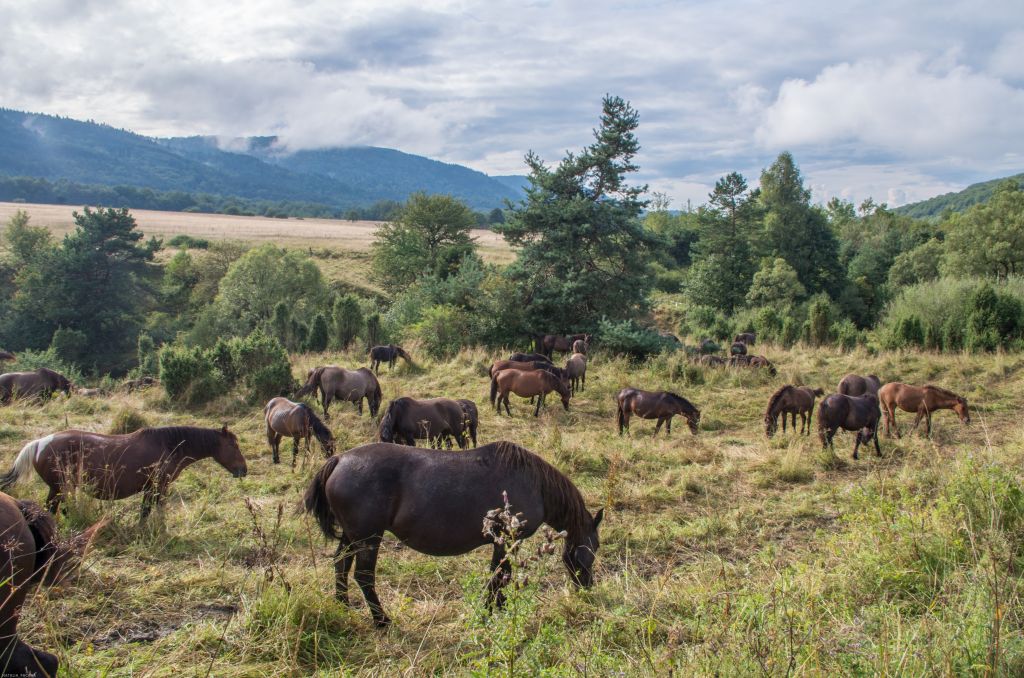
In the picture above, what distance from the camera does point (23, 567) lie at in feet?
10.4

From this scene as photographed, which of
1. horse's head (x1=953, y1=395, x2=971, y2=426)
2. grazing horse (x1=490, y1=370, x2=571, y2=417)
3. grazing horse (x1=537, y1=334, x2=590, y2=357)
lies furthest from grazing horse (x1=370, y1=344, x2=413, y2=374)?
horse's head (x1=953, y1=395, x2=971, y2=426)

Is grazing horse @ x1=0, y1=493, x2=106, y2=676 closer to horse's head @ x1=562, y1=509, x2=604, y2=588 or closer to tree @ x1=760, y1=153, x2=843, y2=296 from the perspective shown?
horse's head @ x1=562, y1=509, x2=604, y2=588

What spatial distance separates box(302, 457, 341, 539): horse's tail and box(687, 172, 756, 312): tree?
1526 inches

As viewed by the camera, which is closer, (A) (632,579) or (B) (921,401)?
(A) (632,579)

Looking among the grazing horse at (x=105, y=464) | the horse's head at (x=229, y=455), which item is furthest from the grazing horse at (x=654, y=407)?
the grazing horse at (x=105, y=464)

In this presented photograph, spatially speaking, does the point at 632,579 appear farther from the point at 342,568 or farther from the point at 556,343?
the point at 556,343

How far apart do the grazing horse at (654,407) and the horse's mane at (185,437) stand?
22.4 ft

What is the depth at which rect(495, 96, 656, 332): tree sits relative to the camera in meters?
19.5

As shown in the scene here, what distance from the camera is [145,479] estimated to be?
19.4 feet

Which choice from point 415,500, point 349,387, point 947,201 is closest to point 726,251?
point 349,387

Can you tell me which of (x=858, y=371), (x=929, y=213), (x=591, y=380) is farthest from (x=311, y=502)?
(x=929, y=213)

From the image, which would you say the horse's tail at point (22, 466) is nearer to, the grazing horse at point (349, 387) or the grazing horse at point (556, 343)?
the grazing horse at point (349, 387)

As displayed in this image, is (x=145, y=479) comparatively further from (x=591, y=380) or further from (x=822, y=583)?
(x=591, y=380)

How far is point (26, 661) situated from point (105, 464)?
3.47 meters
